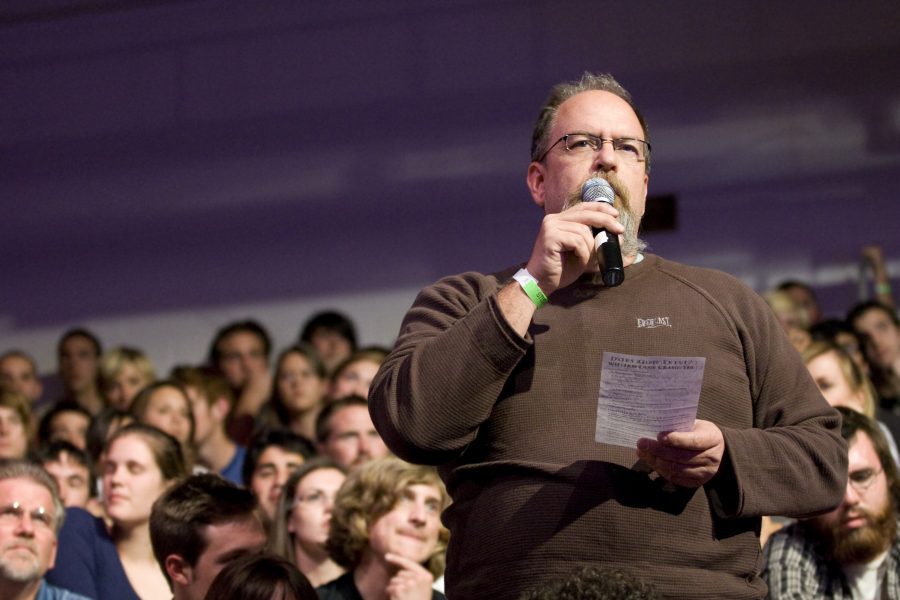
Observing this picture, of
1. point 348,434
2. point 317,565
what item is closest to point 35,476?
point 317,565

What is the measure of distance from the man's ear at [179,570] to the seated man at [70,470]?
1.00 meters

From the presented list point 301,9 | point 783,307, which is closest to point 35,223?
point 301,9

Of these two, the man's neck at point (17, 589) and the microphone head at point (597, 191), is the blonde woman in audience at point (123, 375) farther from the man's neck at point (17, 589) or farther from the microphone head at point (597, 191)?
the microphone head at point (597, 191)

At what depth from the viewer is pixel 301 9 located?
6.01m

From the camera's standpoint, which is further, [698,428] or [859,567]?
[859,567]

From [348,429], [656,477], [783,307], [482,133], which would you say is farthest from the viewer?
[482,133]

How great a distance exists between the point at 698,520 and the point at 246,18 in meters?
4.75

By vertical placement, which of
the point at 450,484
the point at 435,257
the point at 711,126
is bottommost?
the point at 450,484

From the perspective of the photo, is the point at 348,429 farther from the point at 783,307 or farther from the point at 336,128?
the point at 336,128

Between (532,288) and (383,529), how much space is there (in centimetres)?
160

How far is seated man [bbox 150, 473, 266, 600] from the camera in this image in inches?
119

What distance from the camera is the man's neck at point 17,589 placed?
3.10 metres

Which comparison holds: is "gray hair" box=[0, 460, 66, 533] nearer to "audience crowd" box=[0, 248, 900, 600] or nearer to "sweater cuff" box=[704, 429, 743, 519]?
"audience crowd" box=[0, 248, 900, 600]

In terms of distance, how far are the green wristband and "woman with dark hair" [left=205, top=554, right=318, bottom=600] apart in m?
1.13
